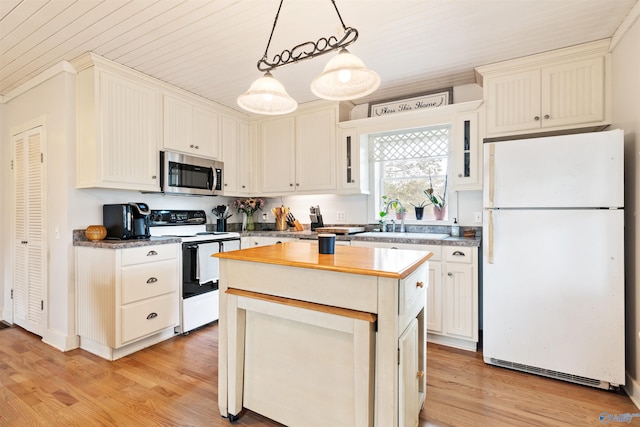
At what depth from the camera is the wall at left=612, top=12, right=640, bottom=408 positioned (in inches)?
76.3

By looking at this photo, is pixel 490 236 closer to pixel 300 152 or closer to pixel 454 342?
pixel 454 342

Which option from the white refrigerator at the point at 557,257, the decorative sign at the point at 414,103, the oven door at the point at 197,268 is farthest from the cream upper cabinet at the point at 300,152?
the white refrigerator at the point at 557,257

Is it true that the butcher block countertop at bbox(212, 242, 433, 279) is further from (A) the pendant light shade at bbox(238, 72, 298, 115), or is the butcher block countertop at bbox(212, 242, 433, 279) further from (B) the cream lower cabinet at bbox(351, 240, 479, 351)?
(B) the cream lower cabinet at bbox(351, 240, 479, 351)

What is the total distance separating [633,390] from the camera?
193 centimetres

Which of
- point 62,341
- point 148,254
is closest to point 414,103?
point 148,254

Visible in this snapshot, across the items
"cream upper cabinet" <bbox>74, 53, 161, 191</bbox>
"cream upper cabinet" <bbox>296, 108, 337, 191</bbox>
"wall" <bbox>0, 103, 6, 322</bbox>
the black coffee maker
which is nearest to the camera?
"cream upper cabinet" <bbox>74, 53, 161, 191</bbox>

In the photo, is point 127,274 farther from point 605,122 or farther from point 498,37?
point 605,122

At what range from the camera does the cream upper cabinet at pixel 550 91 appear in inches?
91.5

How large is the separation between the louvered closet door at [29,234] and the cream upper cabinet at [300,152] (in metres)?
2.24

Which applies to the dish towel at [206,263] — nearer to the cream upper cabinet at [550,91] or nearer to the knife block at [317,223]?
the knife block at [317,223]

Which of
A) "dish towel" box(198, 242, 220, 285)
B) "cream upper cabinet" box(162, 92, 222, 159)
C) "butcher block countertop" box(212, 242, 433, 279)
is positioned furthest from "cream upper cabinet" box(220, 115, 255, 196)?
"butcher block countertop" box(212, 242, 433, 279)

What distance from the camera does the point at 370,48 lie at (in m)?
2.42

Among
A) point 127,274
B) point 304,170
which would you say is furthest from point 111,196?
point 304,170

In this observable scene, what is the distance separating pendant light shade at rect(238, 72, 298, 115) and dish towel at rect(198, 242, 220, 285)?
176 centimetres
